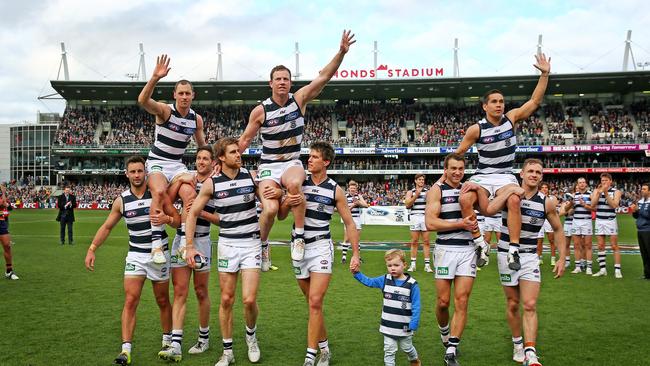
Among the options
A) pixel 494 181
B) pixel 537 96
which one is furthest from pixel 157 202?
pixel 537 96

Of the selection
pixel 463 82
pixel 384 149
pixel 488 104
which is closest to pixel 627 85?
pixel 463 82

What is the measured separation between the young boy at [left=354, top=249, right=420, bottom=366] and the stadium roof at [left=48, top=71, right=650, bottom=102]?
152 ft

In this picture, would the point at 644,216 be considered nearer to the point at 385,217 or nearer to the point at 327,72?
the point at 327,72

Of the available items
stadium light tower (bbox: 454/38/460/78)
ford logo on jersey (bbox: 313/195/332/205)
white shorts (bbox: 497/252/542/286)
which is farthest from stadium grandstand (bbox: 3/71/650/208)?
ford logo on jersey (bbox: 313/195/332/205)

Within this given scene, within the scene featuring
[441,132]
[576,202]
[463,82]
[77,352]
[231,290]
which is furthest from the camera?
[441,132]

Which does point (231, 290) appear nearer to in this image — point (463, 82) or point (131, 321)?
point (131, 321)

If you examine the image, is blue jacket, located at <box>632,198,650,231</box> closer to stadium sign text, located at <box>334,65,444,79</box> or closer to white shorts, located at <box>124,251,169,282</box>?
white shorts, located at <box>124,251,169,282</box>

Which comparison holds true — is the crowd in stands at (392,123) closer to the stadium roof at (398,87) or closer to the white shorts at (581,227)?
the stadium roof at (398,87)

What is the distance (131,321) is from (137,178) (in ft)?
5.92

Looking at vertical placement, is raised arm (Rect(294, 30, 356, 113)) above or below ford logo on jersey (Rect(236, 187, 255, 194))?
above

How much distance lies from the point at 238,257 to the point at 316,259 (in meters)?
0.96

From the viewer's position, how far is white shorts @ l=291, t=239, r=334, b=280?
648 cm

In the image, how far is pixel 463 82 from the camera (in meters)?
52.1

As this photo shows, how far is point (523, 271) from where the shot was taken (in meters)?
6.62
